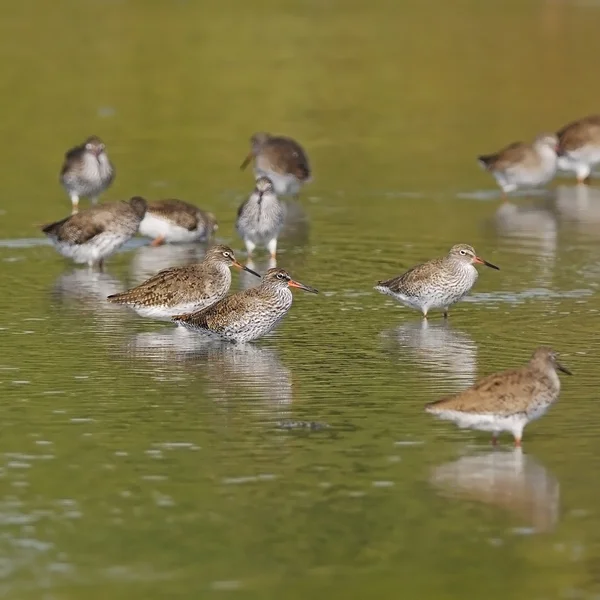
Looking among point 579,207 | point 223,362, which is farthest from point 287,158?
point 223,362

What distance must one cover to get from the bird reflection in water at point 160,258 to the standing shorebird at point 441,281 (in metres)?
4.26

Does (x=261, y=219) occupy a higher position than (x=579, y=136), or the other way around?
(x=579, y=136)

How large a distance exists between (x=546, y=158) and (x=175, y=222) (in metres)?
7.66

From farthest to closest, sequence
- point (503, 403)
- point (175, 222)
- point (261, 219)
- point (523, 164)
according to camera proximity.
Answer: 1. point (523, 164)
2. point (175, 222)
3. point (261, 219)
4. point (503, 403)

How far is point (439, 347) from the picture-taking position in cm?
1712

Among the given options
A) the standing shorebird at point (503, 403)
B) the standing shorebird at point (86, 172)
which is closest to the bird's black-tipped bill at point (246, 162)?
the standing shorebird at point (86, 172)

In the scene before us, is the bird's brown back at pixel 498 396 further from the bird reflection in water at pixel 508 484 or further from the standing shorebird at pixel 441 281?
the standing shorebird at pixel 441 281

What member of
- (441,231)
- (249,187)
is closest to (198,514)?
(441,231)

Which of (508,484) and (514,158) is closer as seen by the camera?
(508,484)

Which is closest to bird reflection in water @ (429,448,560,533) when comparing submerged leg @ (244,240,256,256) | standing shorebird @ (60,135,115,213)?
submerged leg @ (244,240,256,256)

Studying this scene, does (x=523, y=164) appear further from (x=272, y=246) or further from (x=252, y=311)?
(x=252, y=311)

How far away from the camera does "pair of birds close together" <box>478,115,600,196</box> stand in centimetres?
2845

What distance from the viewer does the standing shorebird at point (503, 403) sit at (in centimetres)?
1271

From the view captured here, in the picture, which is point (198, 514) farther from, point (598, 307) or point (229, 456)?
point (598, 307)
